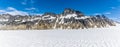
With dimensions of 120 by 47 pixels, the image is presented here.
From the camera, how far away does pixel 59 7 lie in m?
3.94

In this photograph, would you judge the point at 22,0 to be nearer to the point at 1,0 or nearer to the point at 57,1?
the point at 1,0

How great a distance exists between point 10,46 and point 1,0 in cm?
144

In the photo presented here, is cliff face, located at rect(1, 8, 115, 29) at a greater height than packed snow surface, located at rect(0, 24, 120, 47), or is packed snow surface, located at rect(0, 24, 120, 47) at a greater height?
cliff face, located at rect(1, 8, 115, 29)

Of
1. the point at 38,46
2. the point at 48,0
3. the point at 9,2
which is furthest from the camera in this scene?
the point at 38,46

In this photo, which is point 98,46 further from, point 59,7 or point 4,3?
point 4,3

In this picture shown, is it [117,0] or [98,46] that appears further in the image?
[98,46]

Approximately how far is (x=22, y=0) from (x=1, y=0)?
0.44m

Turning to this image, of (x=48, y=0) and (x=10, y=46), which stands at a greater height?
(x=48, y=0)

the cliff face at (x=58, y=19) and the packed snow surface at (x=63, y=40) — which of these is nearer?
the cliff face at (x=58, y=19)

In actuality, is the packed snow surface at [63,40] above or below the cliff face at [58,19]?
below

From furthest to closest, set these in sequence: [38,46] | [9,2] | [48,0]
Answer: [38,46] → [9,2] → [48,0]

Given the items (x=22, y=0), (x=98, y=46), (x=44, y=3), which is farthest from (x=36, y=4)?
(x=98, y=46)

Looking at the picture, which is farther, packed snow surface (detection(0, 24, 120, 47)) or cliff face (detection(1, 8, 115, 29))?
packed snow surface (detection(0, 24, 120, 47))

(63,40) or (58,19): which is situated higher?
(58,19)
